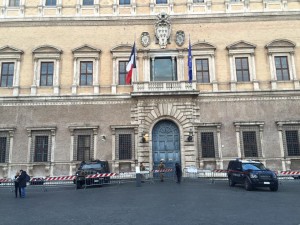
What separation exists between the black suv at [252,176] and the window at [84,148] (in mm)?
11523

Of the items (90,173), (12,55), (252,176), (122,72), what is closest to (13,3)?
(12,55)

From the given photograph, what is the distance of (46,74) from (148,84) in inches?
346

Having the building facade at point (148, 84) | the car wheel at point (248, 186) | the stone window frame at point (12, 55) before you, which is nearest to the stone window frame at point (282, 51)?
the building facade at point (148, 84)

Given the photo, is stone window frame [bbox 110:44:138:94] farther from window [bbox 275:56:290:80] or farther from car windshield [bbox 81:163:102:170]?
window [bbox 275:56:290:80]

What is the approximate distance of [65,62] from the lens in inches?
967

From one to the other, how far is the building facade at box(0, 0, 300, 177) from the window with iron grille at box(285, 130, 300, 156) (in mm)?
78

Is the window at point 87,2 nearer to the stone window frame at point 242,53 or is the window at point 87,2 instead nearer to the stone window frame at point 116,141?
the stone window frame at point 116,141

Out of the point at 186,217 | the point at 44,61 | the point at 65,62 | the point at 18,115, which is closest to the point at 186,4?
the point at 65,62

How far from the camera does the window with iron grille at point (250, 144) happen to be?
22828 millimetres

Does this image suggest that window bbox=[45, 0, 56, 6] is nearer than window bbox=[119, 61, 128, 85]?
No

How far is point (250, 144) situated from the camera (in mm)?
22984

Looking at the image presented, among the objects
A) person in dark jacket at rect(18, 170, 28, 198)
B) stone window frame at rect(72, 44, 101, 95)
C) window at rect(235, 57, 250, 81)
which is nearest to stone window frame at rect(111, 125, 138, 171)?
stone window frame at rect(72, 44, 101, 95)

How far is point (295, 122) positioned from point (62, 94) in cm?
1896

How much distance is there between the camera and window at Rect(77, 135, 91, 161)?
2297cm
